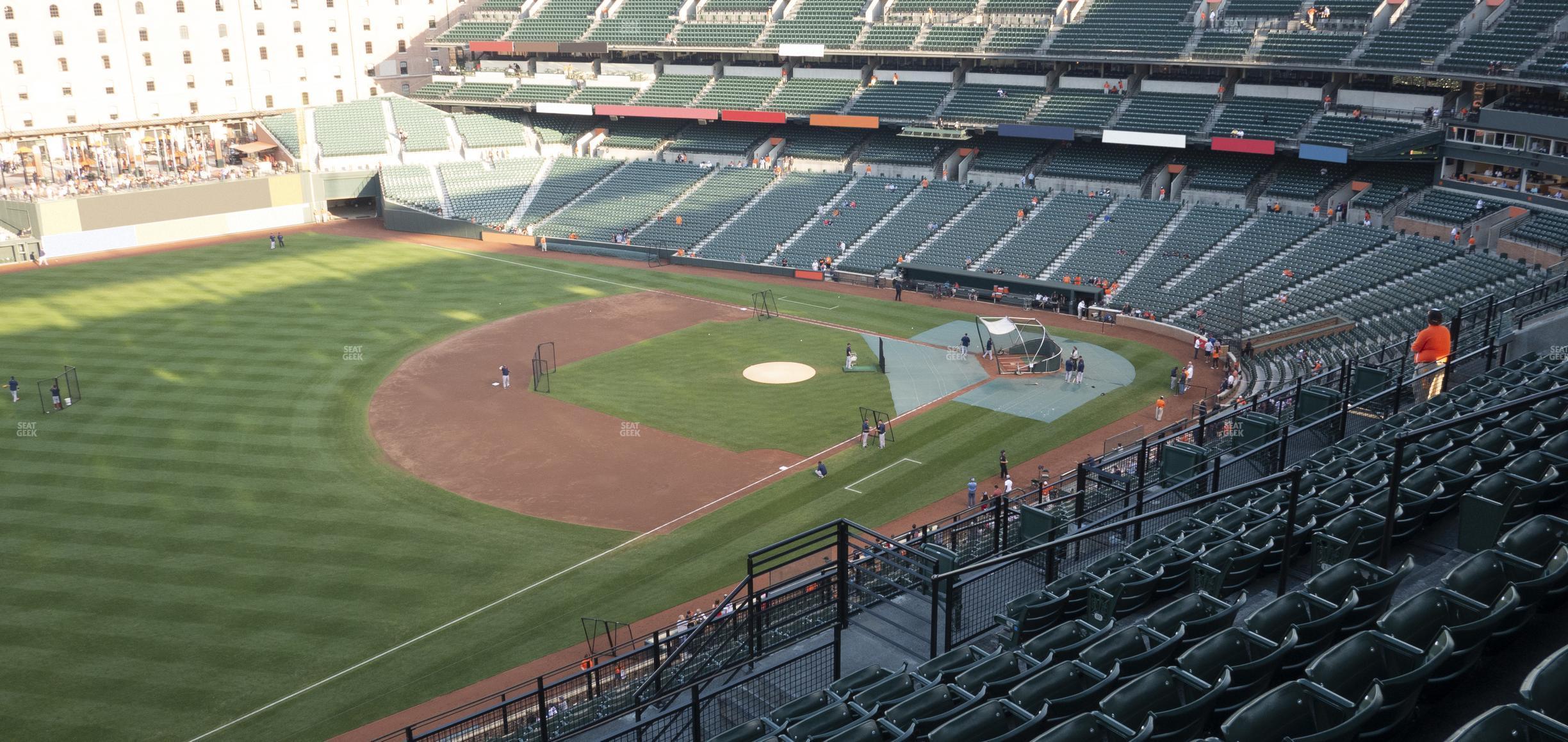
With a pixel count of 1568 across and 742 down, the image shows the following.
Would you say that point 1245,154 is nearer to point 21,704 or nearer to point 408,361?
point 408,361

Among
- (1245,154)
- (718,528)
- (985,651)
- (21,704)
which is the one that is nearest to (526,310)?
(718,528)

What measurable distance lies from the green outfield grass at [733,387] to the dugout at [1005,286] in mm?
9202

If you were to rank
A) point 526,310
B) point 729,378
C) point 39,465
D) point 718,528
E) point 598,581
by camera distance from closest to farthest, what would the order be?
1. point 598,581
2. point 718,528
3. point 39,465
4. point 729,378
5. point 526,310

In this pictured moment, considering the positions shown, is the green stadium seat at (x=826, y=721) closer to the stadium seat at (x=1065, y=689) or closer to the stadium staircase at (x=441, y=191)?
the stadium seat at (x=1065, y=689)

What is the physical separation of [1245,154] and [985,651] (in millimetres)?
54837

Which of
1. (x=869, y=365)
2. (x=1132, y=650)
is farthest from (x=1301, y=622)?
(x=869, y=365)

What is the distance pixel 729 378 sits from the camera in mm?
46656

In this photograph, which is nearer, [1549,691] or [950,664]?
[1549,691]

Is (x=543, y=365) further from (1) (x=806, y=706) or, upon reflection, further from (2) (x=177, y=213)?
(2) (x=177, y=213)

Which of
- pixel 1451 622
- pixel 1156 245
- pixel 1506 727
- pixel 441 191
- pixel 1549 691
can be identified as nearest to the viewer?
pixel 1506 727

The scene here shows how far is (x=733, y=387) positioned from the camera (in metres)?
45.6

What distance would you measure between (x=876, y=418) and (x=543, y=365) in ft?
51.2

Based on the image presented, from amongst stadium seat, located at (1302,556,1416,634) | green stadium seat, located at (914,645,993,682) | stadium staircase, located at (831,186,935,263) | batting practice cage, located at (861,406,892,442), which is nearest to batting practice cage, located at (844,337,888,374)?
batting practice cage, located at (861,406,892,442)

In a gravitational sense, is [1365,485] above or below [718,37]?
below
